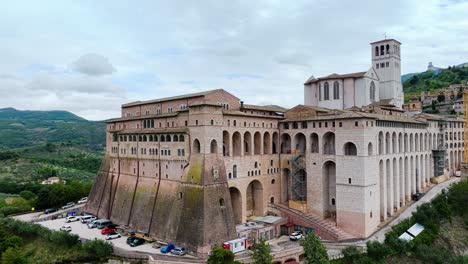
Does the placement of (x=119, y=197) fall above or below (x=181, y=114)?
below

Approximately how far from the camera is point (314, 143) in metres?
42.2

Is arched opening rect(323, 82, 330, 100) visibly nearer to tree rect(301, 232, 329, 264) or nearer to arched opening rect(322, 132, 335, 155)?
arched opening rect(322, 132, 335, 155)

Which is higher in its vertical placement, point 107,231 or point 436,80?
point 436,80

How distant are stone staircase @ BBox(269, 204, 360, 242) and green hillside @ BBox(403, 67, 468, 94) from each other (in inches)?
3668

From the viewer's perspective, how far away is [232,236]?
3422 centimetres

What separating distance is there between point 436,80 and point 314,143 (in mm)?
104385

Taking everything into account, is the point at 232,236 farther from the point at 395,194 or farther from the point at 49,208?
the point at 49,208

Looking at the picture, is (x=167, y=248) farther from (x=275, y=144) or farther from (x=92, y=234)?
(x=275, y=144)

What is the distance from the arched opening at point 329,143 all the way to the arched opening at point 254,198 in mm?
8877

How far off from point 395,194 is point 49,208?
53156mm

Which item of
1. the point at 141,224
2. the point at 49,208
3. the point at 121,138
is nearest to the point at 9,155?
the point at 49,208

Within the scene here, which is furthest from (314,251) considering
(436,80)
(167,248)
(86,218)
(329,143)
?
(436,80)

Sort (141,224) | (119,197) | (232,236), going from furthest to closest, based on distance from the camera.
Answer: (119,197) < (141,224) < (232,236)

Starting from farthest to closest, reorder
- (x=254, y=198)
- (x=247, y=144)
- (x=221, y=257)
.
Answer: (x=254, y=198) → (x=247, y=144) → (x=221, y=257)
